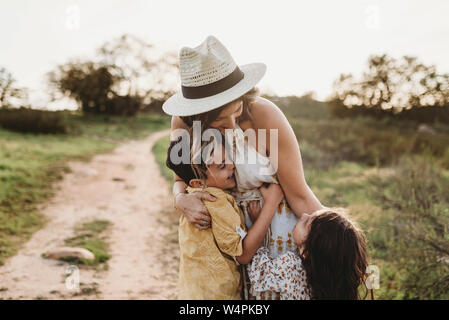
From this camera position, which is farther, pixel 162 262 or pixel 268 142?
pixel 162 262

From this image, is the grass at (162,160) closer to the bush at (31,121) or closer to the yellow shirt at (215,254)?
the bush at (31,121)

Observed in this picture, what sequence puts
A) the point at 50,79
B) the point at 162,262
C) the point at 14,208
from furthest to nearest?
the point at 50,79
the point at 14,208
the point at 162,262

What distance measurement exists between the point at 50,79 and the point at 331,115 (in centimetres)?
2389

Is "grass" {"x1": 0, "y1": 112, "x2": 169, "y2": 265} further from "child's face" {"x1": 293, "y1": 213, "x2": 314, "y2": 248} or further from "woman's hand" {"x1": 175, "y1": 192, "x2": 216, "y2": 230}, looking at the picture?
"child's face" {"x1": 293, "y1": 213, "x2": 314, "y2": 248}

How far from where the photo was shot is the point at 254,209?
193 centimetres

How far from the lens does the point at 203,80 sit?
1.91 meters

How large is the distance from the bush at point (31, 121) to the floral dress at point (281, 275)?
1412 centimetres

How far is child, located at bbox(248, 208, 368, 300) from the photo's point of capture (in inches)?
67.5

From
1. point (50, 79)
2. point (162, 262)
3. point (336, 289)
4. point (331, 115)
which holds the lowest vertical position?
point (162, 262)

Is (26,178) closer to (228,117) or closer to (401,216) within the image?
(228,117)

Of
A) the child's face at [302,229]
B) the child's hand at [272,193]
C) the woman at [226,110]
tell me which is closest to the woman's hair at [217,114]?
the woman at [226,110]

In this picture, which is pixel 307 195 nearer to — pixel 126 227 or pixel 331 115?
pixel 126 227

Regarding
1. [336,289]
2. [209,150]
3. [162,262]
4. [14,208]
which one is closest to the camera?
[336,289]
